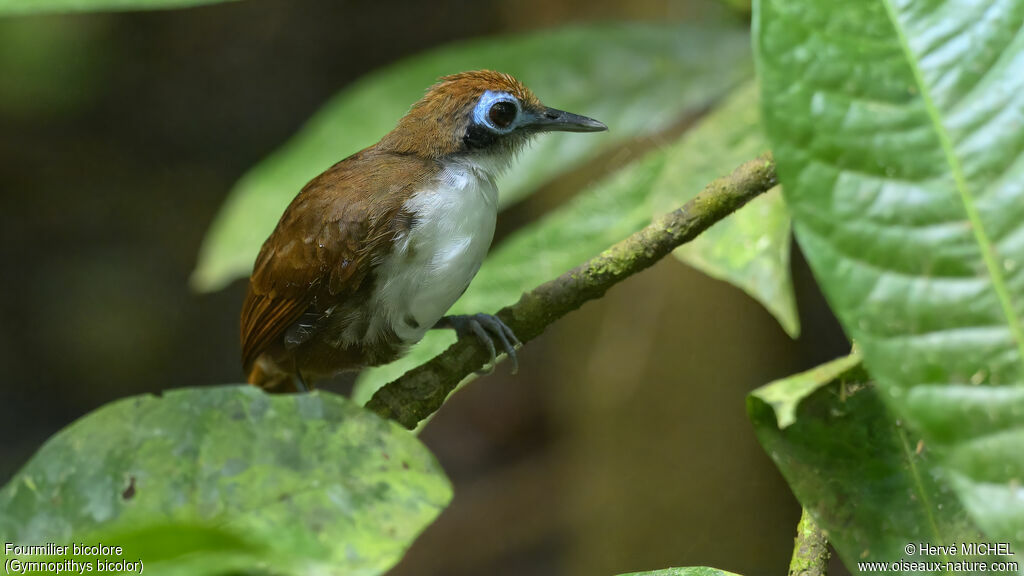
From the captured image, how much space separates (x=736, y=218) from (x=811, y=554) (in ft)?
2.64

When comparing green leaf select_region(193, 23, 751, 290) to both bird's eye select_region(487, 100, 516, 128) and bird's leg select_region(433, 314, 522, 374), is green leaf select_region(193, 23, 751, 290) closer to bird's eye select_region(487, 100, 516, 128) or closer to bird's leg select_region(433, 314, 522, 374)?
bird's eye select_region(487, 100, 516, 128)

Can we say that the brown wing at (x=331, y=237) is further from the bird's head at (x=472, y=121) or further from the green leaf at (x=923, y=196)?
the green leaf at (x=923, y=196)

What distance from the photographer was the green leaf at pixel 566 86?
2535mm

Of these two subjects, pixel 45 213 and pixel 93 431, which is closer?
pixel 93 431

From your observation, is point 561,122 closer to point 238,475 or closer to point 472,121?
point 472,121

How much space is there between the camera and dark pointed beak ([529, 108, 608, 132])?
209 centimetres

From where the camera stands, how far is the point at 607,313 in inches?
148

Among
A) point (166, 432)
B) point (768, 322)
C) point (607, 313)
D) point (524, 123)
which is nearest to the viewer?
point (166, 432)

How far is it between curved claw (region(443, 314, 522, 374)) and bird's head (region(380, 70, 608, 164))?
374 mm

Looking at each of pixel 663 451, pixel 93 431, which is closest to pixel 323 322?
pixel 93 431

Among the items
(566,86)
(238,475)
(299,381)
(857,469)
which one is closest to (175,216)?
(566,86)

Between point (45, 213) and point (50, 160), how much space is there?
0.99 feet

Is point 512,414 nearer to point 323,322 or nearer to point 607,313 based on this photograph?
point 607,313

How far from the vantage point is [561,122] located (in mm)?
2100
